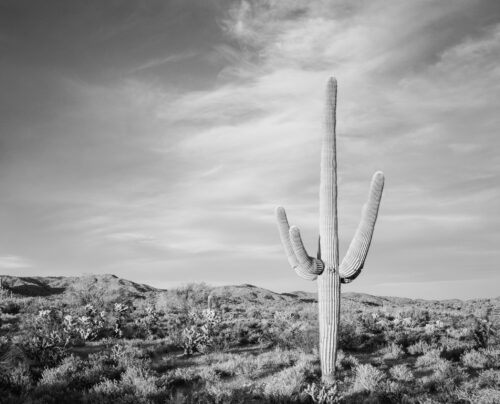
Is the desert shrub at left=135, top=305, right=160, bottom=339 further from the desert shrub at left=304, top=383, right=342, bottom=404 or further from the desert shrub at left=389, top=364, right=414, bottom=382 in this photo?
the desert shrub at left=389, top=364, right=414, bottom=382

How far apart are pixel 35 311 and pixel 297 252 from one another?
1521 centimetres

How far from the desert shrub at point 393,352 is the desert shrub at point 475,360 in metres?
1.82

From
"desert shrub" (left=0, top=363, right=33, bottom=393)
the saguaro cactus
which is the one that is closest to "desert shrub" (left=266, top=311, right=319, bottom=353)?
the saguaro cactus

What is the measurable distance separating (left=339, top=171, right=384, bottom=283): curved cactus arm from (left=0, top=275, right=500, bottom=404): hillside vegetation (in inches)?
96.3

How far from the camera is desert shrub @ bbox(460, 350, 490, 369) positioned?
36.9 ft

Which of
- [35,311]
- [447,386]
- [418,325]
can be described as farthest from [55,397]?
[418,325]

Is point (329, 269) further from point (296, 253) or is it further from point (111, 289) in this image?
point (111, 289)

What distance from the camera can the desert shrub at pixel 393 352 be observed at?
1259 cm

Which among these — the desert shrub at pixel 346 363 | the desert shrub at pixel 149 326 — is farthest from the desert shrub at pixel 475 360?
the desert shrub at pixel 149 326

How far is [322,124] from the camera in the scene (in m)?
10.2

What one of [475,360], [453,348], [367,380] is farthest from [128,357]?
[453,348]

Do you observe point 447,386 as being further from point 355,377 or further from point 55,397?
point 55,397

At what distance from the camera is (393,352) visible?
12.8 meters

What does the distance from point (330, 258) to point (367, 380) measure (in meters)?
2.86
